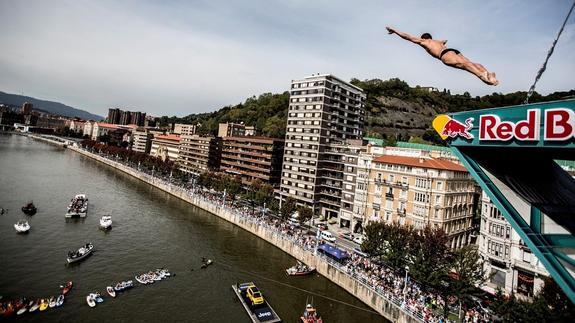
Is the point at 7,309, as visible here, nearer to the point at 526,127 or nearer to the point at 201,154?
the point at 526,127

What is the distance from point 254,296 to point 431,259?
20.6 meters

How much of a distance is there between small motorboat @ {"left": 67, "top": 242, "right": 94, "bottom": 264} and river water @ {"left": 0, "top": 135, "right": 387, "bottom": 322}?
0.87m

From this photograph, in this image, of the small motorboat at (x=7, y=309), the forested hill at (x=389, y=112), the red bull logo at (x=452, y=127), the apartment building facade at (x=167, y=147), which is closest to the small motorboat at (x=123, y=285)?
the small motorboat at (x=7, y=309)

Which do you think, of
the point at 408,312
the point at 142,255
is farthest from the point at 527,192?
the point at 142,255

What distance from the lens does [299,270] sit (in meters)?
45.8

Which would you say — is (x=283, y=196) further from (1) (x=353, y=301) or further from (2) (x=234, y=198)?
(1) (x=353, y=301)

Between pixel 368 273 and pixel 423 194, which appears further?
pixel 423 194

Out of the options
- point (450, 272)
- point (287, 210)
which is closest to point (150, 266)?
point (287, 210)

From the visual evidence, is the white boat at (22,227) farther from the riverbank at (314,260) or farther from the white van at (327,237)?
the white van at (327,237)

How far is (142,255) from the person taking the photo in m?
46.7

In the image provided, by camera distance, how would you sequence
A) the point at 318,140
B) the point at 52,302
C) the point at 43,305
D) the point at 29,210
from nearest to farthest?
the point at 43,305 < the point at 52,302 < the point at 29,210 < the point at 318,140

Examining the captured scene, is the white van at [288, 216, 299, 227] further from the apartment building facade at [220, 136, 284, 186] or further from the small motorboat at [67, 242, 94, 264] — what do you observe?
the small motorboat at [67, 242, 94, 264]

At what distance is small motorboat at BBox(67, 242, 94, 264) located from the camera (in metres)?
40.9

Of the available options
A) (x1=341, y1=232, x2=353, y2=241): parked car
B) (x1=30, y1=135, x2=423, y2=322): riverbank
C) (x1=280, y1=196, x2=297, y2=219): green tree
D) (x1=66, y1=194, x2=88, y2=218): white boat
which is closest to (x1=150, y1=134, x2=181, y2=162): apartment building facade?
(x1=30, y1=135, x2=423, y2=322): riverbank
